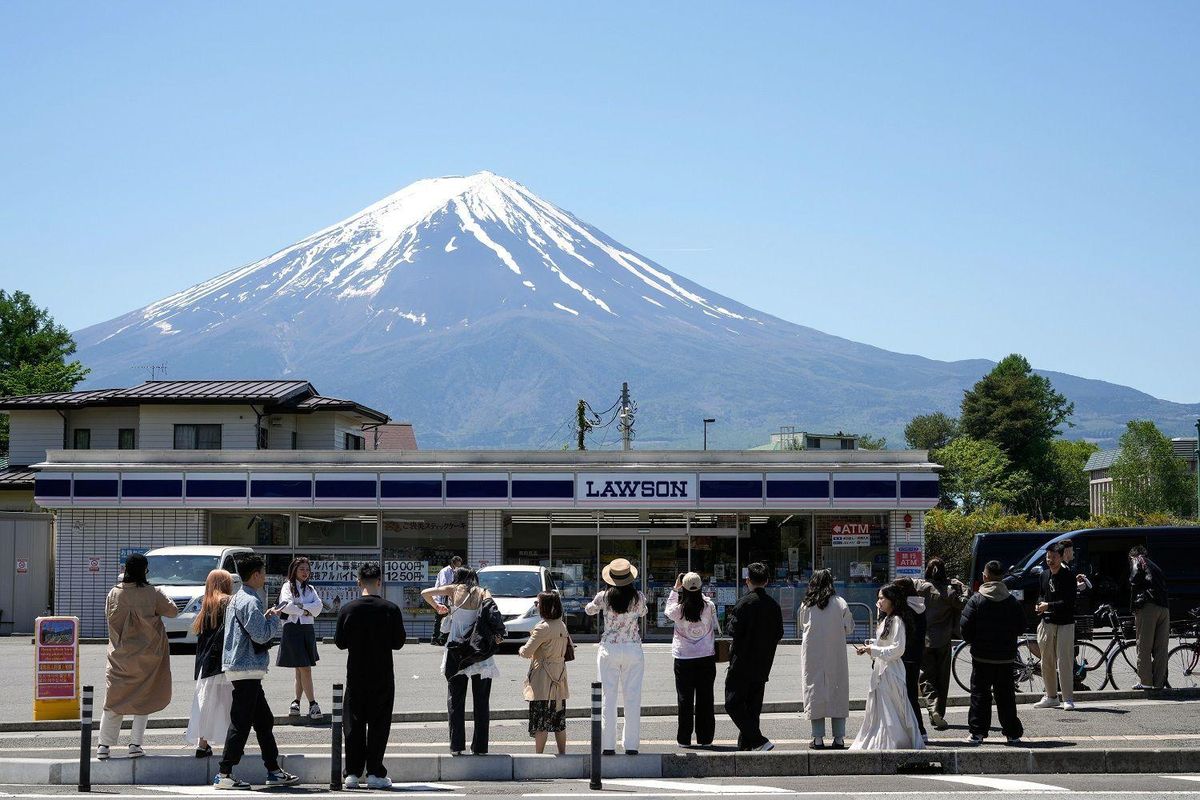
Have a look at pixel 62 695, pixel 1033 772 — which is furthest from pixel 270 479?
pixel 1033 772

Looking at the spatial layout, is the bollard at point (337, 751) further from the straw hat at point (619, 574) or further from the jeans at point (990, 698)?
the jeans at point (990, 698)

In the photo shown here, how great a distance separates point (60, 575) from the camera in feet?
103

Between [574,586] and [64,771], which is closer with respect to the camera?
[64,771]

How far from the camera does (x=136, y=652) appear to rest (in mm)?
12125

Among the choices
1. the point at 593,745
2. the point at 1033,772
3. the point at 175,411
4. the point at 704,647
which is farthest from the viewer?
the point at 175,411

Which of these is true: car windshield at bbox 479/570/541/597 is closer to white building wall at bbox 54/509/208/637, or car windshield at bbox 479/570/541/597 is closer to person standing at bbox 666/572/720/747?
white building wall at bbox 54/509/208/637

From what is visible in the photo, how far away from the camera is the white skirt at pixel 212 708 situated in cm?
1168

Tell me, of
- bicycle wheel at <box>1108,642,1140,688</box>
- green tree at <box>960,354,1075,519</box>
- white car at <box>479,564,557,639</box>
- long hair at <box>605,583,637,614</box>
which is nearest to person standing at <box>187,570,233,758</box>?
long hair at <box>605,583,637,614</box>

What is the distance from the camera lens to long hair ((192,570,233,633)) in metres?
11.8

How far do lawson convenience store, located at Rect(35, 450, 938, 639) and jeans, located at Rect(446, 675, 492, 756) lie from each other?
61.0 feet

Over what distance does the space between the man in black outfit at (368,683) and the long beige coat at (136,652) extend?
173cm

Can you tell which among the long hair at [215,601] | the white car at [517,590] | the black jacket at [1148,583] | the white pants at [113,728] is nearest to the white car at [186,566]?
the white car at [517,590]

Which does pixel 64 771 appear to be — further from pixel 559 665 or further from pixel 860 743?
pixel 860 743

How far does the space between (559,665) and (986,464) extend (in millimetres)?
92065
